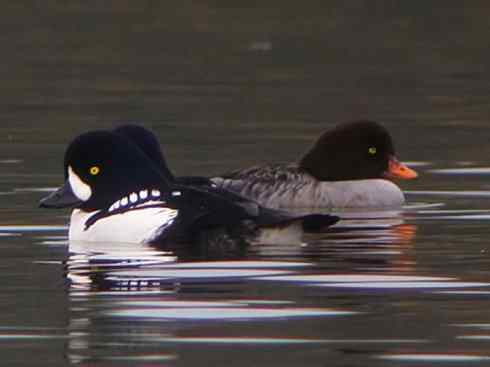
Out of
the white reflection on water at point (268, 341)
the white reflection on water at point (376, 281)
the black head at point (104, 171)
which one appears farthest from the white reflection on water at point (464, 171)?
the white reflection on water at point (268, 341)

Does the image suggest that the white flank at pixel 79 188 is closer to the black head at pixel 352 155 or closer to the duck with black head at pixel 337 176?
the duck with black head at pixel 337 176

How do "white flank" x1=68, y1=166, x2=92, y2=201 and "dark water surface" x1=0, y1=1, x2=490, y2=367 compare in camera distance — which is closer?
"dark water surface" x1=0, y1=1, x2=490, y2=367

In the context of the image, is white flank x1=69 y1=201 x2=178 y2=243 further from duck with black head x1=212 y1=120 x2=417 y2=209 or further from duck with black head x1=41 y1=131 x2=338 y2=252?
duck with black head x1=212 y1=120 x2=417 y2=209

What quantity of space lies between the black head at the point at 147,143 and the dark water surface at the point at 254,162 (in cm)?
76

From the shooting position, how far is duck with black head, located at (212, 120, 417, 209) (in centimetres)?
1750

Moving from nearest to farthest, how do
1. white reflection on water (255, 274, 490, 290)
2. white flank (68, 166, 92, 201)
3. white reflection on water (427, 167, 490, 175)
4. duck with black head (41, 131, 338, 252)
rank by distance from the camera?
white reflection on water (255, 274, 490, 290)
duck with black head (41, 131, 338, 252)
white flank (68, 166, 92, 201)
white reflection on water (427, 167, 490, 175)

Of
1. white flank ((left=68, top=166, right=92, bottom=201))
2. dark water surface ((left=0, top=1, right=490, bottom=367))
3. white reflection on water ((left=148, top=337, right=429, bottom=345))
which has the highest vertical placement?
white flank ((left=68, top=166, right=92, bottom=201))

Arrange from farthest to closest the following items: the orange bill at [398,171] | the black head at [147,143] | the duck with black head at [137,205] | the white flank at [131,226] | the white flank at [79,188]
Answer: the orange bill at [398,171] → the black head at [147,143] → the white flank at [79,188] → the white flank at [131,226] → the duck with black head at [137,205]

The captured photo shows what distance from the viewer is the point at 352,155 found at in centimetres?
1828

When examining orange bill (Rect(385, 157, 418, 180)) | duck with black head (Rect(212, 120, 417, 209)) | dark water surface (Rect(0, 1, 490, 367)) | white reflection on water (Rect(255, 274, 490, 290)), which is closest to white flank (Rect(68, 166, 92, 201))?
dark water surface (Rect(0, 1, 490, 367))

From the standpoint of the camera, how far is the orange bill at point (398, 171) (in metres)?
A: 17.9

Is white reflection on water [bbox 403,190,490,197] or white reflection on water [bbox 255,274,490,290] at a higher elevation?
white reflection on water [bbox 255,274,490,290]

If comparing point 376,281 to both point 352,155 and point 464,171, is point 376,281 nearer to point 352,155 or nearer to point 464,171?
point 352,155

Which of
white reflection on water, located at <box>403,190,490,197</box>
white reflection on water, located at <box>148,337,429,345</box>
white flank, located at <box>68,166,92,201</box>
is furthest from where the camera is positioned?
white reflection on water, located at <box>403,190,490,197</box>
